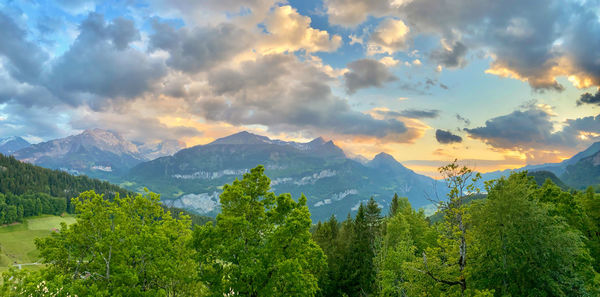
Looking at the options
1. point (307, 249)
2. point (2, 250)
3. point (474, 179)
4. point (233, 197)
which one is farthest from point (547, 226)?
point (2, 250)

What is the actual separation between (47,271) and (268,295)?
16.0 m

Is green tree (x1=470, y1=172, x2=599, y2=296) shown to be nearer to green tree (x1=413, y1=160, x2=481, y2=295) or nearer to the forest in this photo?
the forest

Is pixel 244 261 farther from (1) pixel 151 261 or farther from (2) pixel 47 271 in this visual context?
(2) pixel 47 271

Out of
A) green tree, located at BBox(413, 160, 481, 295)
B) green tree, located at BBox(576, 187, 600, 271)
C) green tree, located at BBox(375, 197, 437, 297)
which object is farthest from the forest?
green tree, located at BBox(576, 187, 600, 271)

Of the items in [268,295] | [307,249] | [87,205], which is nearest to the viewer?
[268,295]

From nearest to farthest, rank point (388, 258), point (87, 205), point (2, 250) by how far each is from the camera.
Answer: point (87, 205) → point (388, 258) → point (2, 250)

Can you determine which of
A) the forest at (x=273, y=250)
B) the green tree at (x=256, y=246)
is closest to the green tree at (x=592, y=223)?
the forest at (x=273, y=250)

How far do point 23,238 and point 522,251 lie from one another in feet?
638

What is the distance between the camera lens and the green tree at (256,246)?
19.5 m

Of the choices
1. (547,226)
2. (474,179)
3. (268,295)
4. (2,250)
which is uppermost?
(474,179)

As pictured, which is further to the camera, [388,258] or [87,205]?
[388,258]

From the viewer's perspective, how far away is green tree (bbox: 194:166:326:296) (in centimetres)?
1952

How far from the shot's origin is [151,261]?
22.0 meters

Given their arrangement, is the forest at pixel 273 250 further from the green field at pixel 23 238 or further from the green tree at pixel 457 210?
the green field at pixel 23 238
